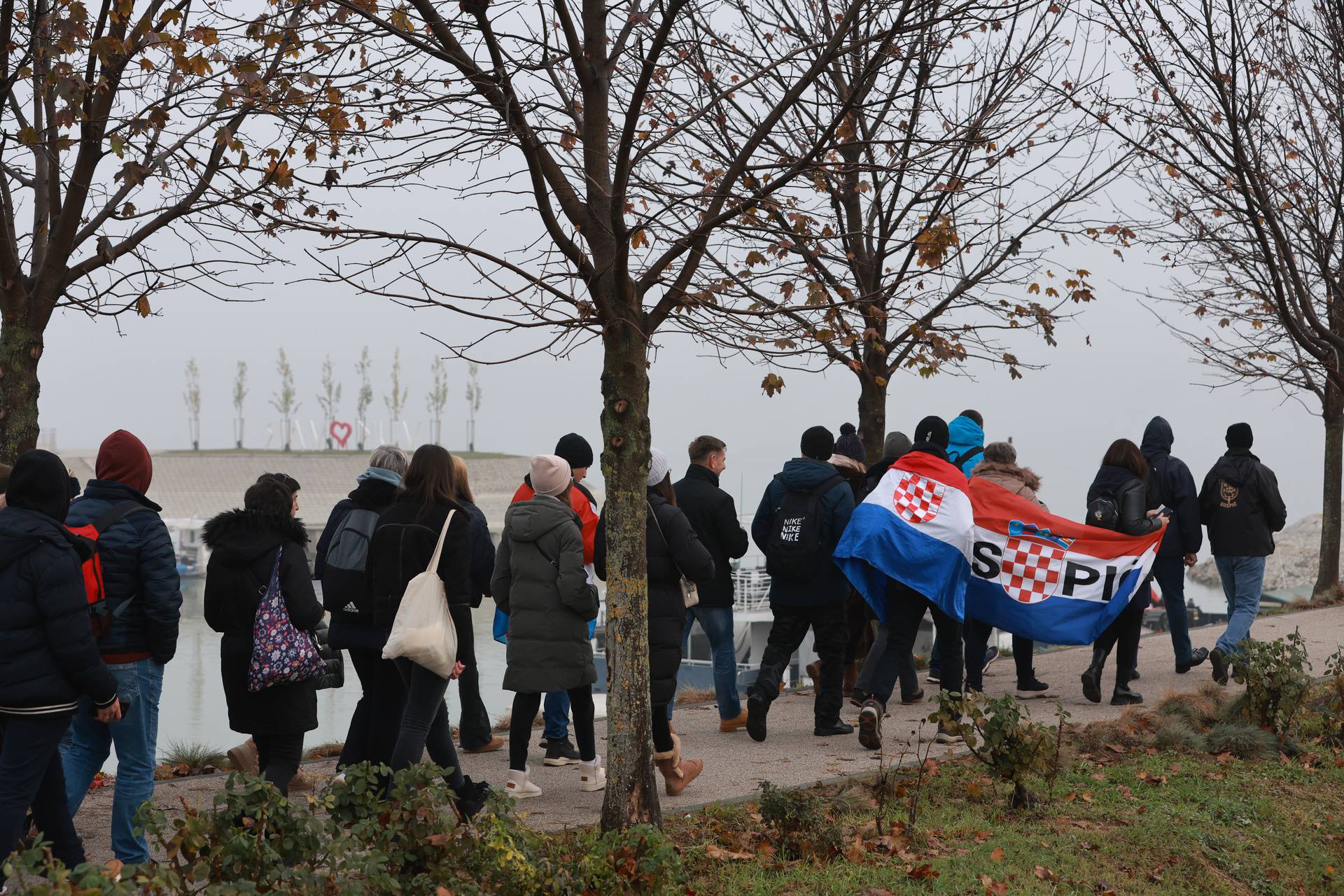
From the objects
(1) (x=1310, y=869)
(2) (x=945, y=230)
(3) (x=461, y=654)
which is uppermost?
(2) (x=945, y=230)

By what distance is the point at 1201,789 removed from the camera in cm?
703

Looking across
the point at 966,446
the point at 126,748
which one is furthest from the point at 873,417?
the point at 126,748

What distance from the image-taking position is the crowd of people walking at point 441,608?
4832 millimetres

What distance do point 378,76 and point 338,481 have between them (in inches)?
2983

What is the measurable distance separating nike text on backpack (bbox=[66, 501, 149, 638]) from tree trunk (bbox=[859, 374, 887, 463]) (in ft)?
23.9

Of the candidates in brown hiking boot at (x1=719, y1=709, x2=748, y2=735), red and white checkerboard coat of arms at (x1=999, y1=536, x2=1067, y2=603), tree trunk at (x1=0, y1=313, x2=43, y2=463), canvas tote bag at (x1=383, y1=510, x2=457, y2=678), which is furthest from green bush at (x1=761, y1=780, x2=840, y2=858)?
tree trunk at (x1=0, y1=313, x2=43, y2=463)

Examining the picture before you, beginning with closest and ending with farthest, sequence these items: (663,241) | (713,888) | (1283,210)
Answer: (713,888), (663,241), (1283,210)

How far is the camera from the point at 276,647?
5.69 meters

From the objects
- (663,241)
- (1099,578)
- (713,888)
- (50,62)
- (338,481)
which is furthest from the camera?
(338,481)

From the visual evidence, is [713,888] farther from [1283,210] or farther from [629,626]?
[1283,210]

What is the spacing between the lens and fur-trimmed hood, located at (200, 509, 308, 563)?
5688 millimetres

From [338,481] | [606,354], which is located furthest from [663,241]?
[338,481]

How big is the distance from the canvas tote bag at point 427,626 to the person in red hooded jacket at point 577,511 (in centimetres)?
178

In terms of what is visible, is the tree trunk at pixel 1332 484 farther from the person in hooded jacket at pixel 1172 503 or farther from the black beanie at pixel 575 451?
the black beanie at pixel 575 451
